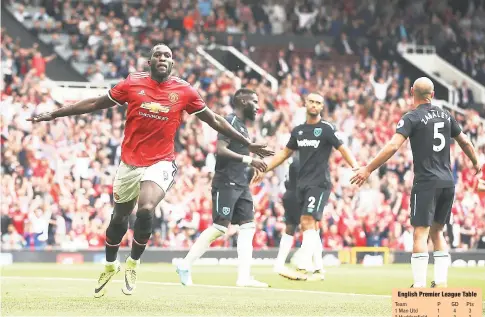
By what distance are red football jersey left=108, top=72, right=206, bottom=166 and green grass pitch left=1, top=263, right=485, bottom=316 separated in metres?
1.64

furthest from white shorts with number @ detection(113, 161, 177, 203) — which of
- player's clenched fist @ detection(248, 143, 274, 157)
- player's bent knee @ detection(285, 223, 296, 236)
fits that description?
player's bent knee @ detection(285, 223, 296, 236)

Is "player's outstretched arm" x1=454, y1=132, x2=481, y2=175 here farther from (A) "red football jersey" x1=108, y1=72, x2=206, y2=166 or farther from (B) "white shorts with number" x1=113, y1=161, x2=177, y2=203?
(B) "white shorts with number" x1=113, y1=161, x2=177, y2=203

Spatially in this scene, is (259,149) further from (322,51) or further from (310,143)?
(322,51)

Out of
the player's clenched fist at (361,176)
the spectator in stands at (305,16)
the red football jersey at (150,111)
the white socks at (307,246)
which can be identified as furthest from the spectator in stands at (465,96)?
the red football jersey at (150,111)

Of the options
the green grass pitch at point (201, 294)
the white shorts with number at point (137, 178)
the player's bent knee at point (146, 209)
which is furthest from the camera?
the white shorts with number at point (137, 178)

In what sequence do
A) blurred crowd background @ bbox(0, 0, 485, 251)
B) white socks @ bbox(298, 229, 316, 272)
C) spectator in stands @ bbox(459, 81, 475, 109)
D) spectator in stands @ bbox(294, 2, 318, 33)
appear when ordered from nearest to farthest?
1. white socks @ bbox(298, 229, 316, 272)
2. blurred crowd background @ bbox(0, 0, 485, 251)
3. spectator in stands @ bbox(459, 81, 475, 109)
4. spectator in stands @ bbox(294, 2, 318, 33)

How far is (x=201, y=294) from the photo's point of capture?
13.9m

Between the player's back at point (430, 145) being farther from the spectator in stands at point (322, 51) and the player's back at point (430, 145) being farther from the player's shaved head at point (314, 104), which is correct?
the spectator in stands at point (322, 51)

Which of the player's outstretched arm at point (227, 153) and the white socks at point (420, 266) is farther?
the player's outstretched arm at point (227, 153)

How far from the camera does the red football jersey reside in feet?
42.0

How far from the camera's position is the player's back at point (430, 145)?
13.6m

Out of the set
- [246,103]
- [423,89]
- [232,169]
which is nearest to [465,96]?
[246,103]

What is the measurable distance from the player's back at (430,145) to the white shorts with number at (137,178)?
288cm

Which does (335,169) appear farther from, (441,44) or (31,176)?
(441,44)
